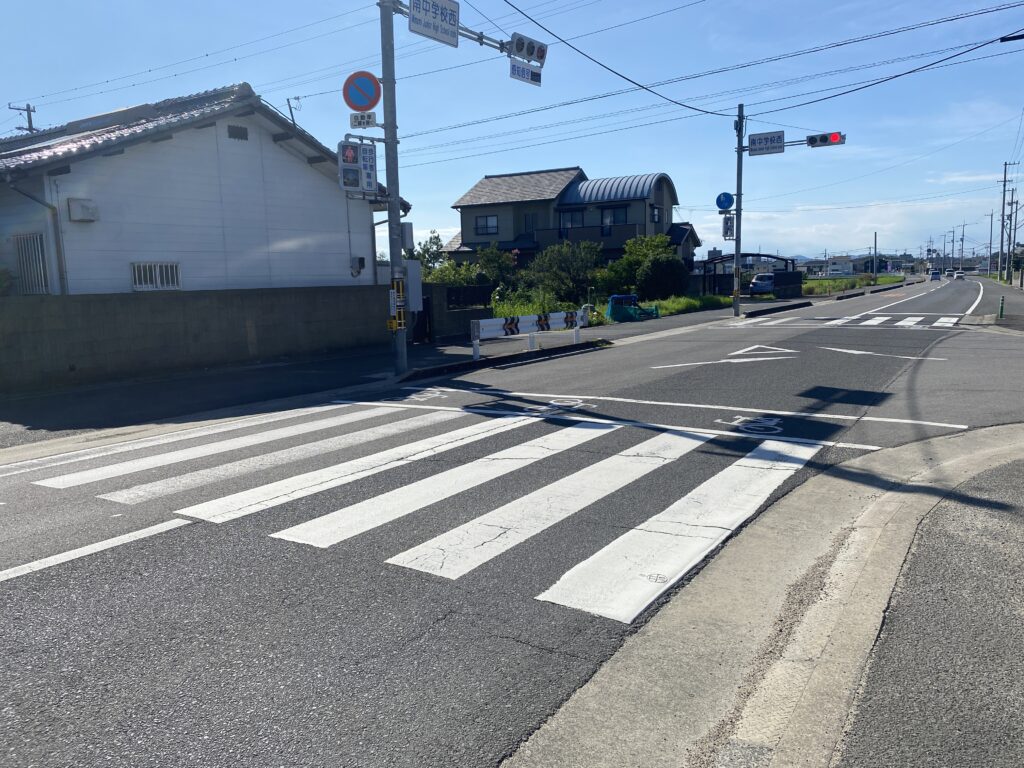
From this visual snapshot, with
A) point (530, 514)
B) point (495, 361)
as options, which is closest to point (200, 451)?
point (530, 514)

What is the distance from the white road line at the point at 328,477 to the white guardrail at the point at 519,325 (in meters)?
7.76

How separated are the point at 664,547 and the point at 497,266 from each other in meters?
39.9

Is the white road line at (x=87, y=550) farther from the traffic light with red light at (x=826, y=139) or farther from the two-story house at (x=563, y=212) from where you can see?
the two-story house at (x=563, y=212)

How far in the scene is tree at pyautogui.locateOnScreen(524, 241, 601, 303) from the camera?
39.5 meters

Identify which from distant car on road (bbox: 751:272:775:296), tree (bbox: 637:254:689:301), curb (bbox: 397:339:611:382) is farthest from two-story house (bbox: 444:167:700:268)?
curb (bbox: 397:339:611:382)

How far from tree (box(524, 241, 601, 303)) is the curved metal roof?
41.6ft

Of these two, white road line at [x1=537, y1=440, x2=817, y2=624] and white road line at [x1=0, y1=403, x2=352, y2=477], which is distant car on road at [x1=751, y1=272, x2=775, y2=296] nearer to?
white road line at [x1=0, y1=403, x2=352, y2=477]

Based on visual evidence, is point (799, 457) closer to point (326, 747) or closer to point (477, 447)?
point (477, 447)

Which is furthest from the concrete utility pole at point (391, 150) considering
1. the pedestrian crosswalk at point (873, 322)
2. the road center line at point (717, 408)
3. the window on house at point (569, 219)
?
the window on house at point (569, 219)

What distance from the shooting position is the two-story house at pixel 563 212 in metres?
51.1

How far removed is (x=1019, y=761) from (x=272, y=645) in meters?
3.45

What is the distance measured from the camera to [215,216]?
1906 centimetres

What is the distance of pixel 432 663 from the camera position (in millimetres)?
3924

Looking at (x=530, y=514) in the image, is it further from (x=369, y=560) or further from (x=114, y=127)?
(x=114, y=127)
